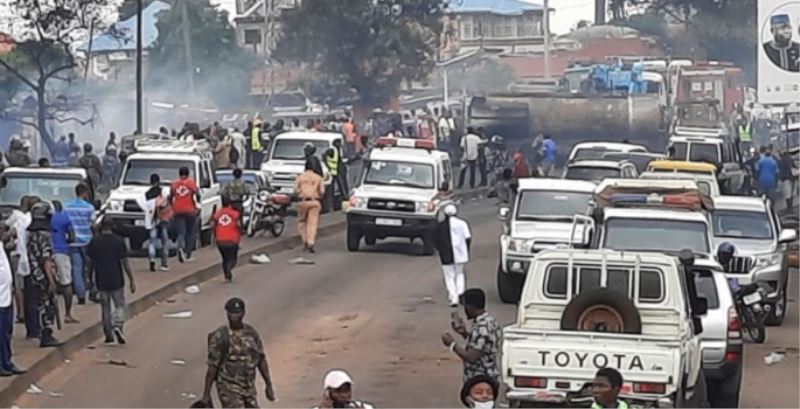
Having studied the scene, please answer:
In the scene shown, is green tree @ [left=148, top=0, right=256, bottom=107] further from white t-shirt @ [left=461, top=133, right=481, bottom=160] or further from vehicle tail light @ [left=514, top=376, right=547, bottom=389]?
vehicle tail light @ [left=514, top=376, right=547, bottom=389]

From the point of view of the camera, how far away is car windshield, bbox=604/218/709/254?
66.8 ft

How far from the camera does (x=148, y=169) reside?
3194 centimetres

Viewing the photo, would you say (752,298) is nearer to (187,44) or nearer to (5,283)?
(5,283)

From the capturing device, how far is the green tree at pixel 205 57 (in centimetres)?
7781

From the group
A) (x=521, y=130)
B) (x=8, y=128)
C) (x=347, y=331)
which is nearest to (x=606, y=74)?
(x=521, y=130)

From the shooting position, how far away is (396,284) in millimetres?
27781

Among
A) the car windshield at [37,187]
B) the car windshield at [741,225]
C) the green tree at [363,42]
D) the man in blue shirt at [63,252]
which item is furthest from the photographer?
the green tree at [363,42]

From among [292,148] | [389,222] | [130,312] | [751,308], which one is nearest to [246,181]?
[389,222]

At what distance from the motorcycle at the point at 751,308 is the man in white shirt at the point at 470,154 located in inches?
1032

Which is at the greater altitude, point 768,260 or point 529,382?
point 529,382

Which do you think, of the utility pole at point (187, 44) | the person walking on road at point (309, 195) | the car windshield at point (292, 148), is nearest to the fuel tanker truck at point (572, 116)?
the utility pole at point (187, 44)

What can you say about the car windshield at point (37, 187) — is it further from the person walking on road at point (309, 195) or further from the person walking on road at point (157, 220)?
the person walking on road at point (309, 195)

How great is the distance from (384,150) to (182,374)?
46.3 ft

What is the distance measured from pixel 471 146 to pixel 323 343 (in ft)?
89.4
